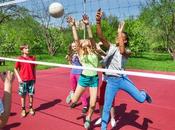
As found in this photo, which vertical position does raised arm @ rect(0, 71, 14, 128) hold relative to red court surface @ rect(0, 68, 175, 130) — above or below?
above

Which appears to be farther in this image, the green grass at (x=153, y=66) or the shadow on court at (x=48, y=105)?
the green grass at (x=153, y=66)

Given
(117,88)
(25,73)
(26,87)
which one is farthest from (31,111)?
(117,88)

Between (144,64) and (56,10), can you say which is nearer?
(56,10)

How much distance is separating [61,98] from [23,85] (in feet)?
8.24

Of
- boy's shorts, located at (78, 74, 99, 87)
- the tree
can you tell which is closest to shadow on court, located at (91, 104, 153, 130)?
boy's shorts, located at (78, 74, 99, 87)

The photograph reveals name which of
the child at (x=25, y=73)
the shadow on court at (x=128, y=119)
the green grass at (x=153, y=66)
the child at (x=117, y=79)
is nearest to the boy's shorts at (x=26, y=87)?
the child at (x=25, y=73)

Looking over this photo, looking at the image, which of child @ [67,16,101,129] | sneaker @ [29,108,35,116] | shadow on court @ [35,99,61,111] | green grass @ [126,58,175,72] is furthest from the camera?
green grass @ [126,58,175,72]

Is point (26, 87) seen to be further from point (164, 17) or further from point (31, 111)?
point (164, 17)

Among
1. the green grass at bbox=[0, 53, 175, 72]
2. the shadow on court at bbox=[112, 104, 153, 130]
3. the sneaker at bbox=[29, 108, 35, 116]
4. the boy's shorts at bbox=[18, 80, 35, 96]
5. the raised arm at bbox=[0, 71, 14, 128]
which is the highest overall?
the raised arm at bbox=[0, 71, 14, 128]

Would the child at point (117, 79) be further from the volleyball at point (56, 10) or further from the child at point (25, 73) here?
the volleyball at point (56, 10)

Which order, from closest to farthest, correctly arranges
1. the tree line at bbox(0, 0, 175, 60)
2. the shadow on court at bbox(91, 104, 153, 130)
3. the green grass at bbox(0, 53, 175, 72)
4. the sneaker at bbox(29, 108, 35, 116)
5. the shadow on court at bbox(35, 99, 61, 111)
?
the shadow on court at bbox(91, 104, 153, 130) < the sneaker at bbox(29, 108, 35, 116) < the shadow on court at bbox(35, 99, 61, 111) < the green grass at bbox(0, 53, 175, 72) < the tree line at bbox(0, 0, 175, 60)

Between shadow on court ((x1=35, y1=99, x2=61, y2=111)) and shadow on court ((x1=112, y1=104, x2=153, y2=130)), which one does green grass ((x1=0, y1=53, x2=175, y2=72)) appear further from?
shadow on court ((x1=112, y1=104, x2=153, y2=130))

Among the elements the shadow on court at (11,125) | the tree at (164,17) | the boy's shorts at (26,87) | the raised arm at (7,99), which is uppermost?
the tree at (164,17)

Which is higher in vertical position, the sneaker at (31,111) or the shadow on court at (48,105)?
the sneaker at (31,111)
